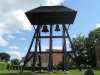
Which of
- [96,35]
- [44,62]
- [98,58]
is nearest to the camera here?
[98,58]

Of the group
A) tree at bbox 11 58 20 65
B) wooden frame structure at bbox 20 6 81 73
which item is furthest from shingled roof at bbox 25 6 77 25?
tree at bbox 11 58 20 65

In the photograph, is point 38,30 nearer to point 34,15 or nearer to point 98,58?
point 34,15

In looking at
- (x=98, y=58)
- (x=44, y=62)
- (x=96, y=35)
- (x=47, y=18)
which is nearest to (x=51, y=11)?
(x=47, y=18)

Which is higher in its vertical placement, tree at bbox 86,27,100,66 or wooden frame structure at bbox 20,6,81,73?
tree at bbox 86,27,100,66

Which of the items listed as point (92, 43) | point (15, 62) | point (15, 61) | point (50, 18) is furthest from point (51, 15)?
point (15, 61)

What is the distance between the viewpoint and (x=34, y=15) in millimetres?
24734

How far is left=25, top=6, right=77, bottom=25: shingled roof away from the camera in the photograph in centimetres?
2355

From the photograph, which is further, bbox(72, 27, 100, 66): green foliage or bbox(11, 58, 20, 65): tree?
bbox(11, 58, 20, 65): tree

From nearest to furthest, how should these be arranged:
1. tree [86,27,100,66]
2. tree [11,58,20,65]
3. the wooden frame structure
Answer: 1. the wooden frame structure
2. tree [86,27,100,66]
3. tree [11,58,20,65]

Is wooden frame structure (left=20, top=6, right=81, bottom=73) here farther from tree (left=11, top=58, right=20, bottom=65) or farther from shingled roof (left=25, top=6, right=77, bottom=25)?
tree (left=11, top=58, right=20, bottom=65)

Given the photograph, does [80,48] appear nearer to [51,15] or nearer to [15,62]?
[15,62]

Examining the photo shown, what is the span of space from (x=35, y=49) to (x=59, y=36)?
3.22 meters

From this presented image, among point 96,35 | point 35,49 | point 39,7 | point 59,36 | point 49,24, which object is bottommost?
point 35,49

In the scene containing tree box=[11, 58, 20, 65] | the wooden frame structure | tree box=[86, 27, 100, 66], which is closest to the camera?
the wooden frame structure
